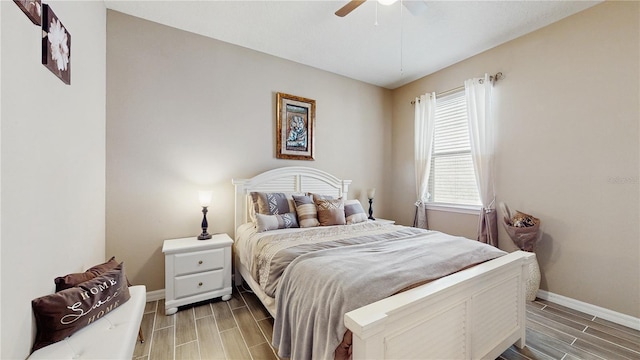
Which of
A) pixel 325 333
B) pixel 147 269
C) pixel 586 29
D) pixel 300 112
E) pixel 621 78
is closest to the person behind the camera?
pixel 325 333

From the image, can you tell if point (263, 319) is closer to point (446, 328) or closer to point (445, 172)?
point (446, 328)

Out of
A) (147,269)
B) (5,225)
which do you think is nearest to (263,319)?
(147,269)

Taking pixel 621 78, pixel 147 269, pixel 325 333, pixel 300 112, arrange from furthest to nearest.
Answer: pixel 300 112, pixel 147 269, pixel 621 78, pixel 325 333

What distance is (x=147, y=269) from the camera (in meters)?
2.53

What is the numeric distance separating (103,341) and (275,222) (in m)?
1.52

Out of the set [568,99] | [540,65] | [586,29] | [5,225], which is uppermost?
[586,29]

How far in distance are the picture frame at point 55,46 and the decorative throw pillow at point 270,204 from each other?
1710mm

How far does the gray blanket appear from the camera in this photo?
116cm

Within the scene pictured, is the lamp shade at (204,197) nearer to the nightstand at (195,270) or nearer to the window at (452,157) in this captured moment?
the nightstand at (195,270)

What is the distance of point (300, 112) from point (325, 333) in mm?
2827

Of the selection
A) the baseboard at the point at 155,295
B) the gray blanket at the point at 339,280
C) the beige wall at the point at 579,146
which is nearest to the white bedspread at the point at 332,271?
the gray blanket at the point at 339,280

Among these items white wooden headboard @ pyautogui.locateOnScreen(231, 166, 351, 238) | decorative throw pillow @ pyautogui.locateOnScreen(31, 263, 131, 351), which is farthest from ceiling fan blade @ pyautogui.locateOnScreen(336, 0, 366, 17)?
decorative throw pillow @ pyautogui.locateOnScreen(31, 263, 131, 351)

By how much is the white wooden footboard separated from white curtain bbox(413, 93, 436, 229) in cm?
189

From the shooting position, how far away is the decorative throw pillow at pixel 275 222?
2.47 metres
